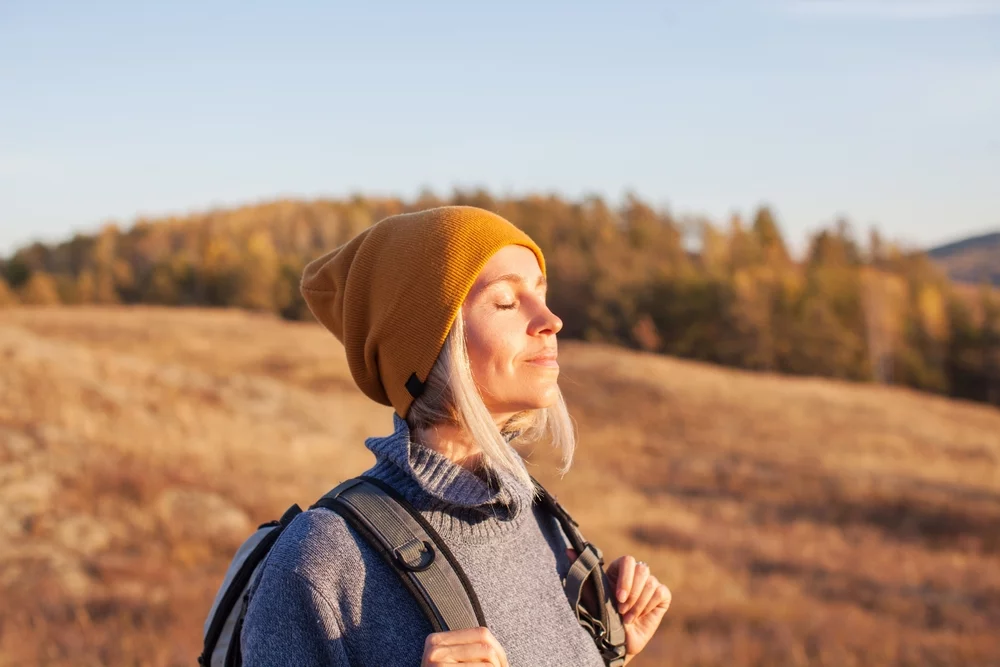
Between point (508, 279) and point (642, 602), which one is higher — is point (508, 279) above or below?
above

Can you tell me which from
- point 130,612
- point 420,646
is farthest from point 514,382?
point 130,612

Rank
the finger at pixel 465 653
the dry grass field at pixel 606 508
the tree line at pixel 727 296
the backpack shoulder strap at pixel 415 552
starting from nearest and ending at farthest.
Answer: the finger at pixel 465 653
the backpack shoulder strap at pixel 415 552
the dry grass field at pixel 606 508
the tree line at pixel 727 296

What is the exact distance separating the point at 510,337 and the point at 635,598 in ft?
2.33

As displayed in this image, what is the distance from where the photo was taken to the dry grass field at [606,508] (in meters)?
7.50

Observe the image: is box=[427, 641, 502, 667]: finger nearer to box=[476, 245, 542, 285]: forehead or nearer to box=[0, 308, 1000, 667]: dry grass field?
box=[476, 245, 542, 285]: forehead

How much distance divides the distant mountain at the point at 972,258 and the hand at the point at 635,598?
176 metres

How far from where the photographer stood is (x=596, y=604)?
82.2 inches

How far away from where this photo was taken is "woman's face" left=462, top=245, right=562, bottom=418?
1919 mm

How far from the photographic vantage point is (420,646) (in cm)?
161

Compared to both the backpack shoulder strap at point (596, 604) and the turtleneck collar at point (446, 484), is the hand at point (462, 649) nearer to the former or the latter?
the turtleneck collar at point (446, 484)

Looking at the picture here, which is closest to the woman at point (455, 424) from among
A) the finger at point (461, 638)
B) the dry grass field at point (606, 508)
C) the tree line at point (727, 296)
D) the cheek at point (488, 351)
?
the cheek at point (488, 351)

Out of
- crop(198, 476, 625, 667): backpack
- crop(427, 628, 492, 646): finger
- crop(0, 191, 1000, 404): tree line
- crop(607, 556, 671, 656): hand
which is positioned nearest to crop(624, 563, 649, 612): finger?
crop(607, 556, 671, 656): hand

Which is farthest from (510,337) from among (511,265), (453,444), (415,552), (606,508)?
(606,508)

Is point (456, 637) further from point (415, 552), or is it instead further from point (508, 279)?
point (508, 279)
